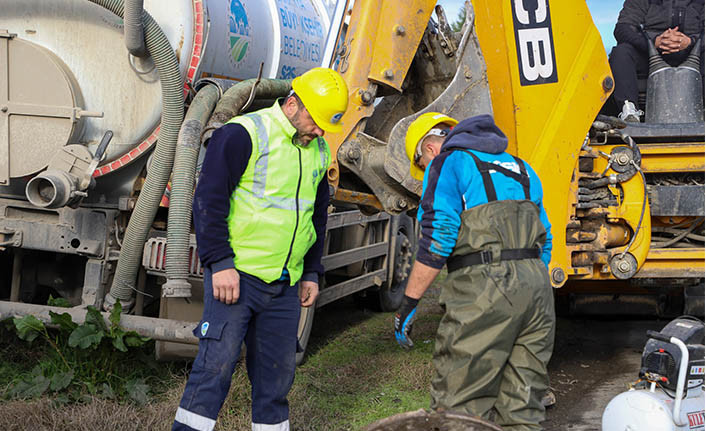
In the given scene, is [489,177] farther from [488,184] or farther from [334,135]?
[334,135]

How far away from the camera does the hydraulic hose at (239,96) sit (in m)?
4.05

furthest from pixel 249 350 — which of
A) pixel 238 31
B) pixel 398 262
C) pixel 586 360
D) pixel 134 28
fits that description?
pixel 398 262

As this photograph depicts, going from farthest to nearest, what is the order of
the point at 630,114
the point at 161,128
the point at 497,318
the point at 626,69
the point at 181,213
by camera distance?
1. the point at 626,69
2. the point at 630,114
3. the point at 161,128
4. the point at 181,213
5. the point at 497,318

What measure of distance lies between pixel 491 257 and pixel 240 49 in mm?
2454

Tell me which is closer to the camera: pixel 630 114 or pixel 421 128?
pixel 421 128

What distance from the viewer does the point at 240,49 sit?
470 cm

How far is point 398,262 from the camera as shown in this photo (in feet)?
22.4

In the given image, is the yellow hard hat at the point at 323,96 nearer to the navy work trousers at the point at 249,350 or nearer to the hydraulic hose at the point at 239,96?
the navy work trousers at the point at 249,350

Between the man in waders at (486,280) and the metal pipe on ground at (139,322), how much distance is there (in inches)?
53.9

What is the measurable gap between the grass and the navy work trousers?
23.4 inches

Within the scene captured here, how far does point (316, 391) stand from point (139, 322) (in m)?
1.10

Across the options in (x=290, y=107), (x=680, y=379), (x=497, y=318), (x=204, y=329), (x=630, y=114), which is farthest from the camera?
(x=630, y=114)

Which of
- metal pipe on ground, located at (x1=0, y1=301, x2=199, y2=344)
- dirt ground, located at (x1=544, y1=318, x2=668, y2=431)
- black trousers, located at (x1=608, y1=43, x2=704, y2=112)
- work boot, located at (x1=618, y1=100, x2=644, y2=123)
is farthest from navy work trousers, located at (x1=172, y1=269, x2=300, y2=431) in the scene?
black trousers, located at (x1=608, y1=43, x2=704, y2=112)

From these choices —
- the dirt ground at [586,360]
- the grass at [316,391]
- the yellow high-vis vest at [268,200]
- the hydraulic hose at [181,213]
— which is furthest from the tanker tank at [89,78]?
the dirt ground at [586,360]
